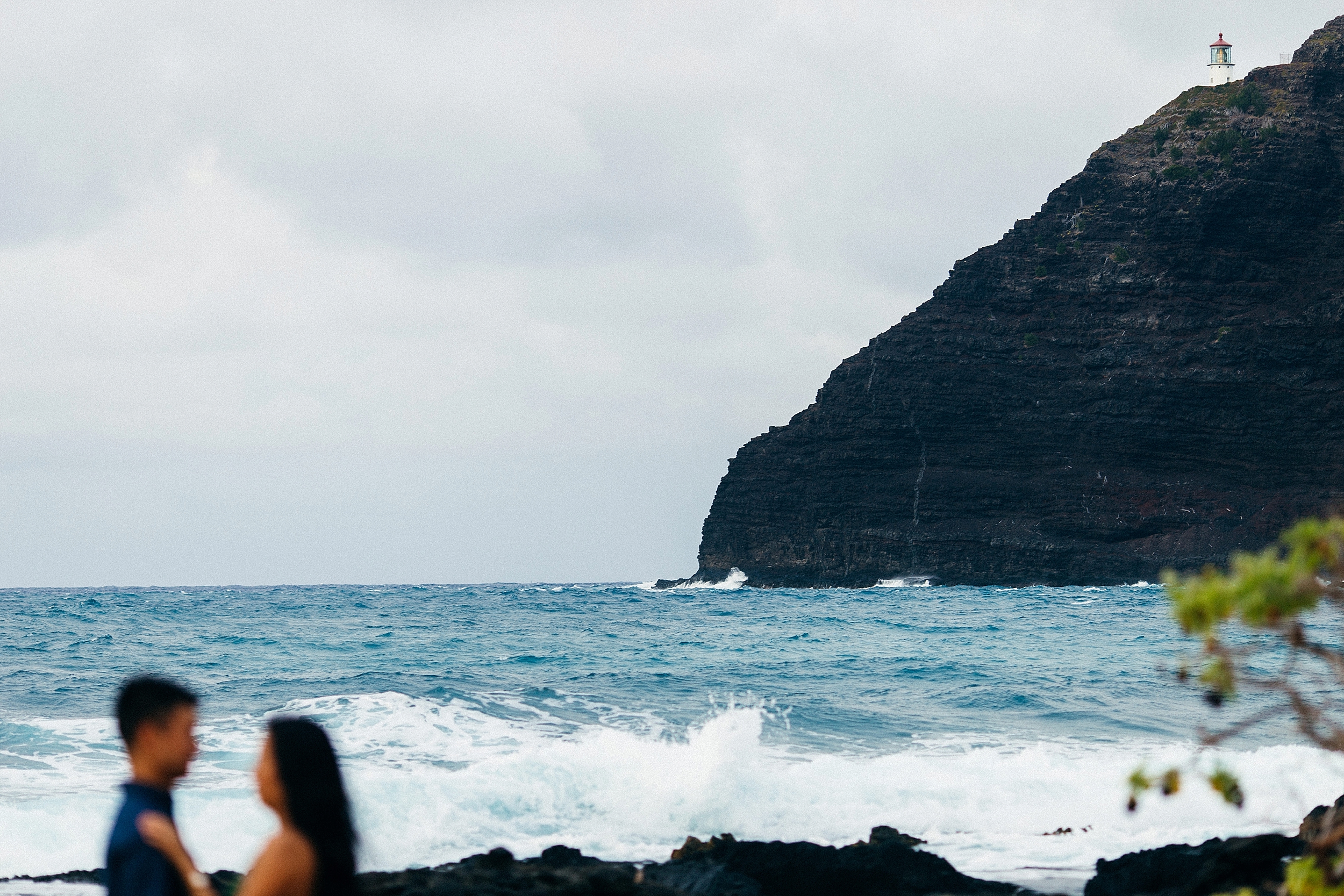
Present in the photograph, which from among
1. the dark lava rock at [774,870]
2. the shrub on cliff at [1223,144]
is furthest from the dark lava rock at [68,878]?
the shrub on cliff at [1223,144]

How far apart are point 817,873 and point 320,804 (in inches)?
236

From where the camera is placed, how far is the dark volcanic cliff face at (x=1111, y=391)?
7806cm

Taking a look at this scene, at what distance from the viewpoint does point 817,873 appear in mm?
8562

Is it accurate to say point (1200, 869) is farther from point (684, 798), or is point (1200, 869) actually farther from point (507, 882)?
point (684, 798)

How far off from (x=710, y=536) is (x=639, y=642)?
61944mm

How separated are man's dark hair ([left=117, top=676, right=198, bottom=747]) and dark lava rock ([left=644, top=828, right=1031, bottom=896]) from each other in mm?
5025

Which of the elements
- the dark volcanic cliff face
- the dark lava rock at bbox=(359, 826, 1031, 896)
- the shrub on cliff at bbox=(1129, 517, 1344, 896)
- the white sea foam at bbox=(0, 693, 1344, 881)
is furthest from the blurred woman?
the dark volcanic cliff face

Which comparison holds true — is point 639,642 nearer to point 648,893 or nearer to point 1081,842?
point 1081,842

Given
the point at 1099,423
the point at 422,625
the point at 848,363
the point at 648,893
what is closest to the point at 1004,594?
the point at 1099,423

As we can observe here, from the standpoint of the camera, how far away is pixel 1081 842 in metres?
10.5

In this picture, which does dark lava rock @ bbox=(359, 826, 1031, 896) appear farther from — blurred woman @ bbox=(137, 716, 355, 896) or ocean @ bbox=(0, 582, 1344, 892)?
blurred woman @ bbox=(137, 716, 355, 896)

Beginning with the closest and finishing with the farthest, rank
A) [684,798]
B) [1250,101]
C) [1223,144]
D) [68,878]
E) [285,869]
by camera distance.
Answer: [285,869], [68,878], [684,798], [1223,144], [1250,101]

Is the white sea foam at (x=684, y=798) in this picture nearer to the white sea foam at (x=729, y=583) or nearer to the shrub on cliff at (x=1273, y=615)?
the shrub on cliff at (x=1273, y=615)

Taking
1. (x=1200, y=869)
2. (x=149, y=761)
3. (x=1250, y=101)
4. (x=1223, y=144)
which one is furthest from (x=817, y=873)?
(x=1250, y=101)
